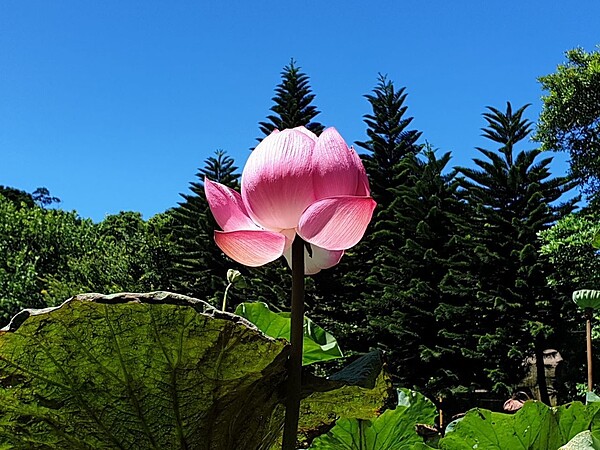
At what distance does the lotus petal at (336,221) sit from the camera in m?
0.27

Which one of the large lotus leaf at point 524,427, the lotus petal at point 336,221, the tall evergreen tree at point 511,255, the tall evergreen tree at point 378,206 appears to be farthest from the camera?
the tall evergreen tree at point 378,206

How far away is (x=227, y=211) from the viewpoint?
31 cm

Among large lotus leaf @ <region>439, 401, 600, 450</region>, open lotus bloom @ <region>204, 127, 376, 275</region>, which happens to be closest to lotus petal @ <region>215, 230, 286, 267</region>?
open lotus bloom @ <region>204, 127, 376, 275</region>

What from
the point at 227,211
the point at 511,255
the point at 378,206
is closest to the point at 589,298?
the point at 227,211

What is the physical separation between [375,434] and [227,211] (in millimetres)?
366

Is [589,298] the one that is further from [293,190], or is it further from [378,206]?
[378,206]

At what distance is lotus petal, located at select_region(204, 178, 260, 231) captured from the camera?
0.31 meters

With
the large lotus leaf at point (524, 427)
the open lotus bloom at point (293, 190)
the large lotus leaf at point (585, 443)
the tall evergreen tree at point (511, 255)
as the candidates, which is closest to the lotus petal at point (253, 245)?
the open lotus bloom at point (293, 190)

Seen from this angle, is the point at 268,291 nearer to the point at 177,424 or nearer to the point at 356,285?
the point at 356,285

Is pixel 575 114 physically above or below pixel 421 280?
above

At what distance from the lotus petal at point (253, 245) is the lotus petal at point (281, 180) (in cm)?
1

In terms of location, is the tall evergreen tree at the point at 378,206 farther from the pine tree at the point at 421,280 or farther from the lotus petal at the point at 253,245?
the lotus petal at the point at 253,245

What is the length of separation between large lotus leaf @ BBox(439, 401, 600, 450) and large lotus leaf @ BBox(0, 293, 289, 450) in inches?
9.2

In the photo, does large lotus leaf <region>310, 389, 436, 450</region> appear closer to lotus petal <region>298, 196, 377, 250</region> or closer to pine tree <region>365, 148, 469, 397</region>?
lotus petal <region>298, 196, 377, 250</region>
